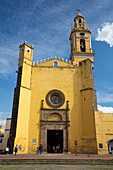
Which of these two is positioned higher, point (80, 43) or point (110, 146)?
point (80, 43)

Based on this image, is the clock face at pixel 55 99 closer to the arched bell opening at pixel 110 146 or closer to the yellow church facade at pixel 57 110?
the yellow church facade at pixel 57 110

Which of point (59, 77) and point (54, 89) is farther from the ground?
point (59, 77)

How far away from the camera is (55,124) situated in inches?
850

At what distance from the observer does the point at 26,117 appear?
69.5 feet

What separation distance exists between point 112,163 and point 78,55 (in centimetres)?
1823

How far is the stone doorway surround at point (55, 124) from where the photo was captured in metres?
20.5

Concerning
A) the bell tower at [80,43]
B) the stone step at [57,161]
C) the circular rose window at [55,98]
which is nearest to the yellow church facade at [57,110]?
the circular rose window at [55,98]

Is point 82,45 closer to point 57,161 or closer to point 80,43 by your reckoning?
point 80,43

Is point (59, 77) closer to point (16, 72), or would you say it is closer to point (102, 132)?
point (16, 72)

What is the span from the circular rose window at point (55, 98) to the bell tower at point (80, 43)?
5.90 m

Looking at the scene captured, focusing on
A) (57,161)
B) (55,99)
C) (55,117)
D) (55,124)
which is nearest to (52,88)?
(55,99)

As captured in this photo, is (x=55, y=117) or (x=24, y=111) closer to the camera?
(x=24, y=111)

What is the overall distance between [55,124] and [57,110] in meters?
1.91

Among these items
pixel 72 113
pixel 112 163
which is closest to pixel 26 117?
pixel 72 113
